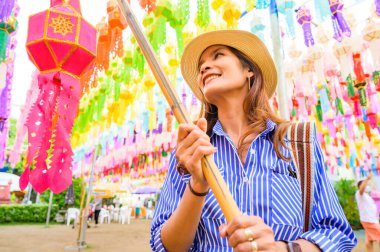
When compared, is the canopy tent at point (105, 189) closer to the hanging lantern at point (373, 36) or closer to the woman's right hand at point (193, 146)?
the hanging lantern at point (373, 36)

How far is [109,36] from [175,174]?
2.90 metres

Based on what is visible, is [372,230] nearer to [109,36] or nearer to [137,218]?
[109,36]

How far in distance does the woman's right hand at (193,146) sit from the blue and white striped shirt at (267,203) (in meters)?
0.20

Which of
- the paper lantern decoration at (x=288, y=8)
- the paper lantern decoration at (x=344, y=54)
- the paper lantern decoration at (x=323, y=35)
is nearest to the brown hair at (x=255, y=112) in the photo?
the paper lantern decoration at (x=288, y=8)

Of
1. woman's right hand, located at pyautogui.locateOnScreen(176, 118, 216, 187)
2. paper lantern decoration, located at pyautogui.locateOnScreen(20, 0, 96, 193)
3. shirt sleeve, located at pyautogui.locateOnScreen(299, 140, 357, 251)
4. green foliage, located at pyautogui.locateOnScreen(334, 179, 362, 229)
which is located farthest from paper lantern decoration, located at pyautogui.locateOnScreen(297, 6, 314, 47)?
green foliage, located at pyautogui.locateOnScreen(334, 179, 362, 229)

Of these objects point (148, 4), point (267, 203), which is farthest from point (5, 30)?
point (267, 203)

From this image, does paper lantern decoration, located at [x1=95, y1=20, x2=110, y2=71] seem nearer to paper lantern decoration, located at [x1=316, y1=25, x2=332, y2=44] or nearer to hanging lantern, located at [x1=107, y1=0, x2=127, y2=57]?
hanging lantern, located at [x1=107, y1=0, x2=127, y2=57]

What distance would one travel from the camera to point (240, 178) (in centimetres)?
83

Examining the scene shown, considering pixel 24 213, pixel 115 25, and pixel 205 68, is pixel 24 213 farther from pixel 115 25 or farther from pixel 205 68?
pixel 205 68

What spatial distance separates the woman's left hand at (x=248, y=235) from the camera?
48 centimetres

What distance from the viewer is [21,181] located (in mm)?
1772

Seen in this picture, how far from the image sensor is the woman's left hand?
48cm

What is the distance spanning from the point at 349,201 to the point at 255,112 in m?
11.5

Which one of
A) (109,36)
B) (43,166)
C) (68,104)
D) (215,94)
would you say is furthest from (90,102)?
(215,94)
